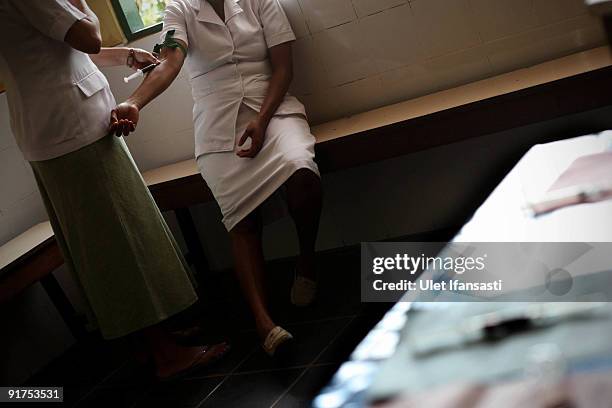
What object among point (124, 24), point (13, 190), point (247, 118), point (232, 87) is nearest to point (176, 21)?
point (232, 87)

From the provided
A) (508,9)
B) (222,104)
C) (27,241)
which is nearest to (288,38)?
(222,104)

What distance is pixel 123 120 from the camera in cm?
286

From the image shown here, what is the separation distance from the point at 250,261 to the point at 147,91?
0.87 metres

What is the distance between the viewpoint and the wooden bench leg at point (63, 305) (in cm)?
375

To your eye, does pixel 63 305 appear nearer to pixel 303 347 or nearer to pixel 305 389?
pixel 303 347

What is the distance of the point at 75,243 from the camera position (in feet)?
9.72

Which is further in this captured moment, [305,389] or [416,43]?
[416,43]

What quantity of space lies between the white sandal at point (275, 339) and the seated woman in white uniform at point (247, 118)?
0.28ft

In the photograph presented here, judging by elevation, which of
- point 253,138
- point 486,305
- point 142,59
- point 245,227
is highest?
point 142,59

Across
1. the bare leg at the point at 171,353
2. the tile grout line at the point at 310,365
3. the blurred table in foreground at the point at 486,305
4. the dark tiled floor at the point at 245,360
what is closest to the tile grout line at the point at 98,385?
the dark tiled floor at the point at 245,360

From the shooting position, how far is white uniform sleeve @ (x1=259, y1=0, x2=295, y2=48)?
334cm

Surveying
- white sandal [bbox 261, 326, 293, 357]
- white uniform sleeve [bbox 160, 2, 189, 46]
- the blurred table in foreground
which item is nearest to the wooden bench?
white uniform sleeve [bbox 160, 2, 189, 46]

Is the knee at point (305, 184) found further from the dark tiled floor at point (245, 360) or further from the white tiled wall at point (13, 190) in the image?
the white tiled wall at point (13, 190)

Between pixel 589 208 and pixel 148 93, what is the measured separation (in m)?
2.48
